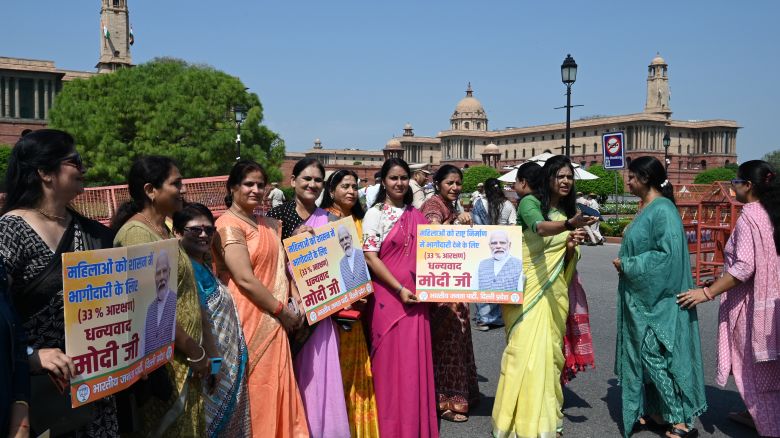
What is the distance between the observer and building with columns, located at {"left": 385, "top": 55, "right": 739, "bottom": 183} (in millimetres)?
94188

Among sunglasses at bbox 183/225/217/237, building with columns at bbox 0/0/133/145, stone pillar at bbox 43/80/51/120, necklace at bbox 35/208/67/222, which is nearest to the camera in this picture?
necklace at bbox 35/208/67/222

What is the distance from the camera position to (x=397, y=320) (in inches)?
153

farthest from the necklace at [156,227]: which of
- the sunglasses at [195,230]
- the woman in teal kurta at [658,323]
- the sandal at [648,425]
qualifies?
the sandal at [648,425]

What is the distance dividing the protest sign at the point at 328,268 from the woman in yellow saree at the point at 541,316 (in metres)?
0.97

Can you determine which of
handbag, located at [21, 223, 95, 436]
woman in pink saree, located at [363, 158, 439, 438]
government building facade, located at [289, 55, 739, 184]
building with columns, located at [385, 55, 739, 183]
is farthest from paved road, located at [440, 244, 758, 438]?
building with columns, located at [385, 55, 739, 183]

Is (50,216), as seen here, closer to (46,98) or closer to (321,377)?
(321,377)

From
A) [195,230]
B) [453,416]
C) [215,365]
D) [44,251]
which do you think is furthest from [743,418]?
[44,251]

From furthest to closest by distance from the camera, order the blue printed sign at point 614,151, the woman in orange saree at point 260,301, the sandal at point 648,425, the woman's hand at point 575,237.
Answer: the blue printed sign at point 614,151
the sandal at point 648,425
the woman's hand at point 575,237
the woman in orange saree at point 260,301

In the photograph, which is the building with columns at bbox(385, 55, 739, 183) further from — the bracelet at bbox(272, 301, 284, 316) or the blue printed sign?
the bracelet at bbox(272, 301, 284, 316)

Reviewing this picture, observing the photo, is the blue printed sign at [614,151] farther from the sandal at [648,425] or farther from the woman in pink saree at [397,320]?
the woman in pink saree at [397,320]

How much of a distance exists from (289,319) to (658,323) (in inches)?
90.2

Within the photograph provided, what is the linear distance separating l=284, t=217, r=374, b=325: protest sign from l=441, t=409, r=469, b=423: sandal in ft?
3.89

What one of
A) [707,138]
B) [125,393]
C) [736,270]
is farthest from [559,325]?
[707,138]

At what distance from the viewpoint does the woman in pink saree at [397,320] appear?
3818 mm
